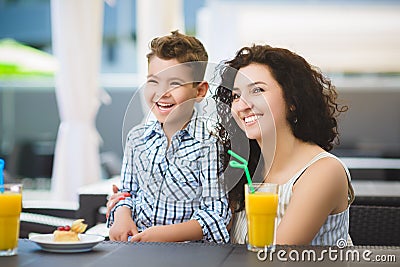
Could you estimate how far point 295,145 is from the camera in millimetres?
2209

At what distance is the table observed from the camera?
1.58 m

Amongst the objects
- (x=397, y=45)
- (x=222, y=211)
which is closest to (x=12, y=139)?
(x=397, y=45)

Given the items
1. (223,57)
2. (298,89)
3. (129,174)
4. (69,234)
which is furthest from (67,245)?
(223,57)

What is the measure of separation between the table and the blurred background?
5.64 meters

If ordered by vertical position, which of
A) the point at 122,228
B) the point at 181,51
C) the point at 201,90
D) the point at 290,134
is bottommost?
the point at 122,228

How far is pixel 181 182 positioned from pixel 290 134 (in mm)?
326

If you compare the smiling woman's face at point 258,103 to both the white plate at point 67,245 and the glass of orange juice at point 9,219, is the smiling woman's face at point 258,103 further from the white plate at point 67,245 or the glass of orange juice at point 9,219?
the glass of orange juice at point 9,219

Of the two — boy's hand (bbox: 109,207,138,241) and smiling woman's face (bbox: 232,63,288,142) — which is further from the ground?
smiling woman's face (bbox: 232,63,288,142)

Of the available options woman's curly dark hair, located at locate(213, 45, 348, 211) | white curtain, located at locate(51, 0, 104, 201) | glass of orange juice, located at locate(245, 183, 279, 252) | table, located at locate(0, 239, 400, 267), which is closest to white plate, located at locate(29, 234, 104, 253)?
table, located at locate(0, 239, 400, 267)

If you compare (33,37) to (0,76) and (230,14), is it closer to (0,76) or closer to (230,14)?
(0,76)

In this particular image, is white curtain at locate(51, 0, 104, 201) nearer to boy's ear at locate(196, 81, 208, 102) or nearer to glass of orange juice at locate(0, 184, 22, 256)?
boy's ear at locate(196, 81, 208, 102)

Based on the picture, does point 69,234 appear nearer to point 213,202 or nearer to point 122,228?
point 122,228

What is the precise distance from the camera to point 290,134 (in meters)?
2.21

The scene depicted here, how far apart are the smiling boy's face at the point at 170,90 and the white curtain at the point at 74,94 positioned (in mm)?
3016
